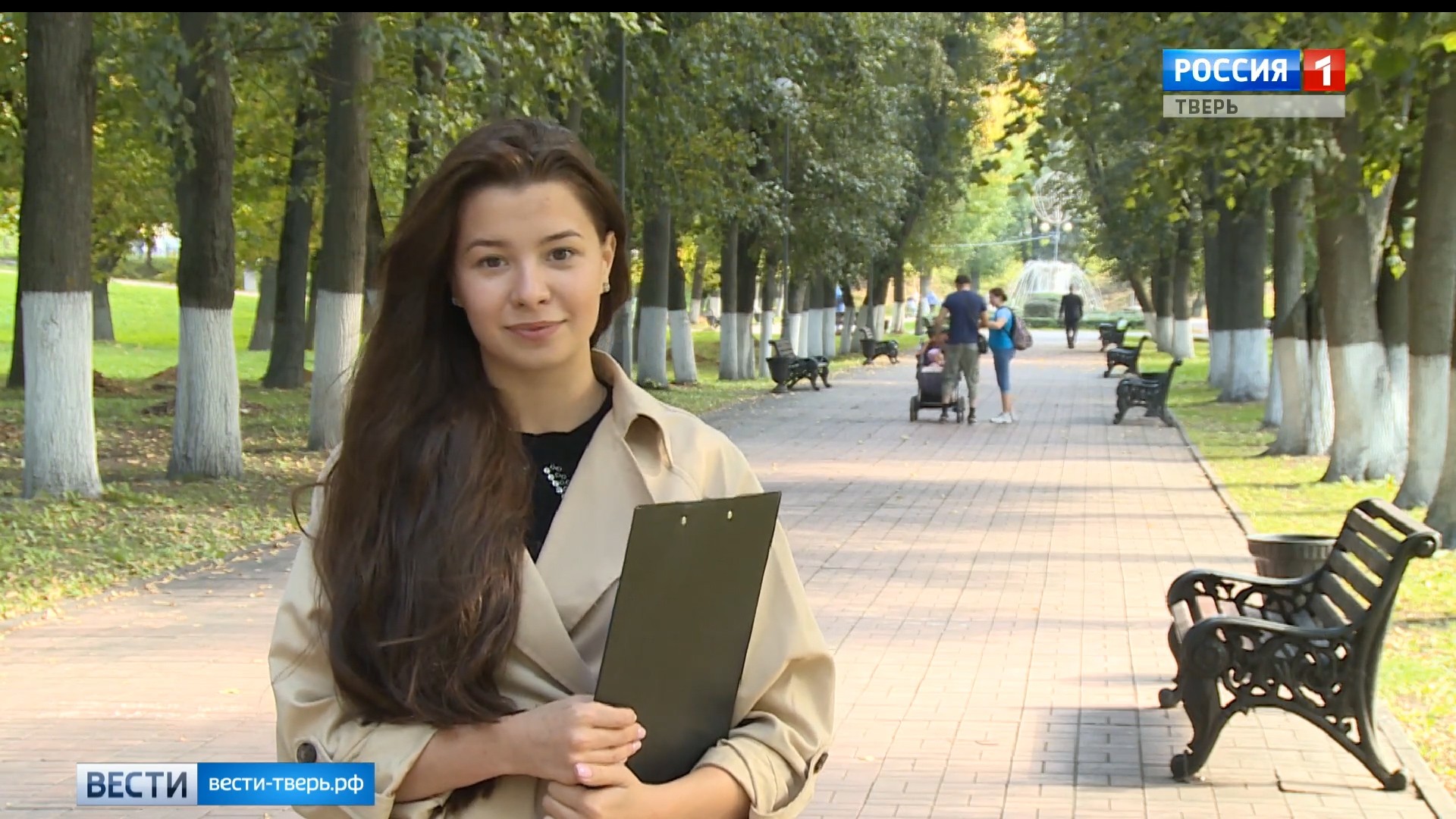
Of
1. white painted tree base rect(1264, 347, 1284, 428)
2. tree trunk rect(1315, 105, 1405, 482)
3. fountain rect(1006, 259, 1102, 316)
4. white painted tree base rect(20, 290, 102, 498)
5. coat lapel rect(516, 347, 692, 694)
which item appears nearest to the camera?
coat lapel rect(516, 347, 692, 694)

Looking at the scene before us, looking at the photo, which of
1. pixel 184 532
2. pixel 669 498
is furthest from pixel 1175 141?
pixel 669 498

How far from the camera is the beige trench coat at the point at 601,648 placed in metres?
2.03

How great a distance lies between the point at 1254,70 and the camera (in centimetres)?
1213

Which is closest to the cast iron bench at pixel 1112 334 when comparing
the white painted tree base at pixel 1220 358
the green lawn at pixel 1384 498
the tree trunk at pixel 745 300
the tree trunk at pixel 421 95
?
the tree trunk at pixel 745 300

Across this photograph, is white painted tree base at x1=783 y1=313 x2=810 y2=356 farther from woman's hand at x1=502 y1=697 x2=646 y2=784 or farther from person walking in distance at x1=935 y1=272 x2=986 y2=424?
woman's hand at x1=502 y1=697 x2=646 y2=784

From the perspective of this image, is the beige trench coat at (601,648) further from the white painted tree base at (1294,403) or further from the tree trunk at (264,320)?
the tree trunk at (264,320)

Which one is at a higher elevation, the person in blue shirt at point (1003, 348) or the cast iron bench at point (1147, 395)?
the person in blue shirt at point (1003, 348)

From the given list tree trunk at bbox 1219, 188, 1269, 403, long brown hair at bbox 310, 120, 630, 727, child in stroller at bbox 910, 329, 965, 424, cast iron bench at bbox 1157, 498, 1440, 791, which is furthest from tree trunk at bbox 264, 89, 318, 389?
long brown hair at bbox 310, 120, 630, 727

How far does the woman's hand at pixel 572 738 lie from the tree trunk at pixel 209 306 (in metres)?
13.6

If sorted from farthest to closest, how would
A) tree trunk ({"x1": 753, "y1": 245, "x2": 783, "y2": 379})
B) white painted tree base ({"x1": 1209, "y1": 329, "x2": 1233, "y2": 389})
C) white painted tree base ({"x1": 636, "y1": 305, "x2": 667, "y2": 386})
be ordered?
tree trunk ({"x1": 753, "y1": 245, "x2": 783, "y2": 379}), white painted tree base ({"x1": 636, "y1": 305, "x2": 667, "y2": 386}), white painted tree base ({"x1": 1209, "y1": 329, "x2": 1233, "y2": 389})

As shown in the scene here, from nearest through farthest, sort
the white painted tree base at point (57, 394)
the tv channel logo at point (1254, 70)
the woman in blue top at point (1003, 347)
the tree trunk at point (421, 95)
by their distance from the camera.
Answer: the tv channel logo at point (1254, 70), the white painted tree base at point (57, 394), the tree trunk at point (421, 95), the woman in blue top at point (1003, 347)

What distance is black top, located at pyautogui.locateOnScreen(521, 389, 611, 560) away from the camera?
212 cm

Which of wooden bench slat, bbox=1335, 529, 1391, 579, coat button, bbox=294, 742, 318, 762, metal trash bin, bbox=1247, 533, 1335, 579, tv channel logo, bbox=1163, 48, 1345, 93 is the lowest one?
metal trash bin, bbox=1247, 533, 1335, 579

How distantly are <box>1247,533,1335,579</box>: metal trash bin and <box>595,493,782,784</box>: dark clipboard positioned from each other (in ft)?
21.1
